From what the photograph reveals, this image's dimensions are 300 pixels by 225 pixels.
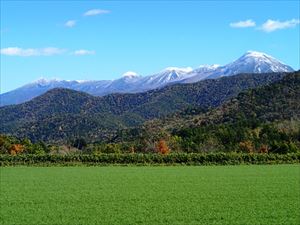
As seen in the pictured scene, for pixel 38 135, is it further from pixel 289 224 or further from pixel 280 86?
pixel 289 224

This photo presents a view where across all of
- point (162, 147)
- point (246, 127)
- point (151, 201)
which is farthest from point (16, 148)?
point (151, 201)

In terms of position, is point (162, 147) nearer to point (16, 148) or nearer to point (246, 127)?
point (246, 127)

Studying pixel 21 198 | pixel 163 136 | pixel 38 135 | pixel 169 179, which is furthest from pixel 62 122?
pixel 21 198

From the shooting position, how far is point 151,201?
25312mm

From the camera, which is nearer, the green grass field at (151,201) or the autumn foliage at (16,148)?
the green grass field at (151,201)

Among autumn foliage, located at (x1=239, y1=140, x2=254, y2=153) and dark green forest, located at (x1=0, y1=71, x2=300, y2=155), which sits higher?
dark green forest, located at (x1=0, y1=71, x2=300, y2=155)

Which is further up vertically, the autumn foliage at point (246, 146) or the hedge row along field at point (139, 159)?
the hedge row along field at point (139, 159)

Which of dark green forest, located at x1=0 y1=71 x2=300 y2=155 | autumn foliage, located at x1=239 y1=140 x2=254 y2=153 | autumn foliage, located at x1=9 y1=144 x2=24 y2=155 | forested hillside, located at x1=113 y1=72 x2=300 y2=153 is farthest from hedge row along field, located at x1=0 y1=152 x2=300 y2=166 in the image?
autumn foliage, located at x1=239 y1=140 x2=254 y2=153

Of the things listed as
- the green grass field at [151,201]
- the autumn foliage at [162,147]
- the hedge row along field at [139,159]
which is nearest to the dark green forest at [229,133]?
the autumn foliage at [162,147]

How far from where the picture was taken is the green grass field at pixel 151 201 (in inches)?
787

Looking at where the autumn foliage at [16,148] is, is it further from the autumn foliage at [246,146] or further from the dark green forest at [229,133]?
the autumn foliage at [246,146]

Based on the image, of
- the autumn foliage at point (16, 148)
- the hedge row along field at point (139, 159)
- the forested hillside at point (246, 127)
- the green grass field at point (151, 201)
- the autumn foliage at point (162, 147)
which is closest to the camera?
the green grass field at point (151, 201)

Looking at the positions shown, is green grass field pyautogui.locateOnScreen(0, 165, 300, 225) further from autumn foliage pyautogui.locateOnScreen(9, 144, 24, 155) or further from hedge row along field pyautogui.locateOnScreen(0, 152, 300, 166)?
autumn foliage pyautogui.locateOnScreen(9, 144, 24, 155)

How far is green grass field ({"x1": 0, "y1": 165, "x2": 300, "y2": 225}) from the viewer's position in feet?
65.6
